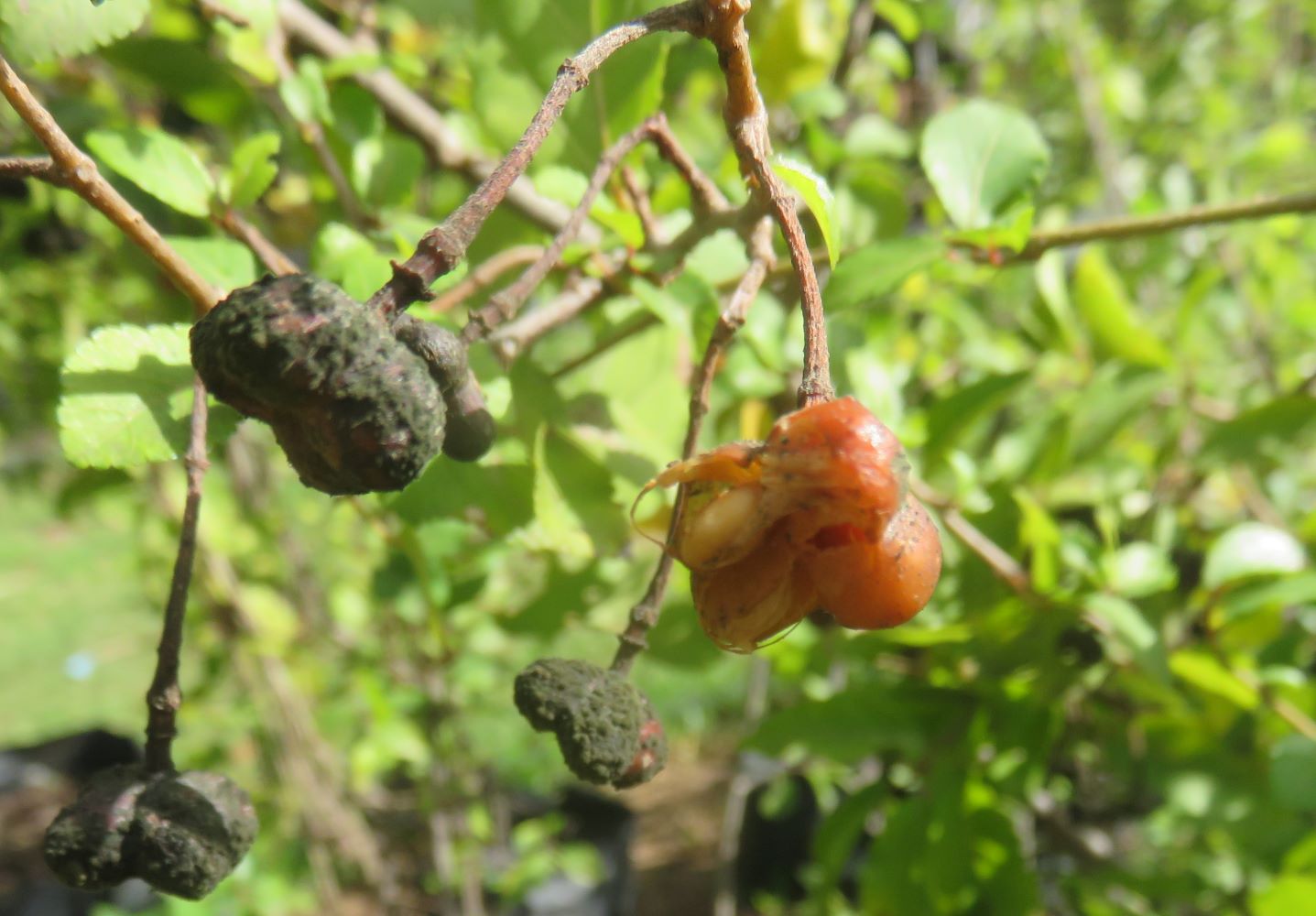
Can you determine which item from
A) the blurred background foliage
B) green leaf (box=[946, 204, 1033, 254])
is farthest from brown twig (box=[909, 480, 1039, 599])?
green leaf (box=[946, 204, 1033, 254])

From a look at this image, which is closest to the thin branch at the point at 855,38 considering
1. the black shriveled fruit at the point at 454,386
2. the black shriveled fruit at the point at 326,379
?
the black shriveled fruit at the point at 454,386

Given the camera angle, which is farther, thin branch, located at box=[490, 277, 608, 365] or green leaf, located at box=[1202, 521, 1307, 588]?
green leaf, located at box=[1202, 521, 1307, 588]

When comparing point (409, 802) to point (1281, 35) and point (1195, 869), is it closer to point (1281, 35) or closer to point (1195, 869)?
point (1195, 869)

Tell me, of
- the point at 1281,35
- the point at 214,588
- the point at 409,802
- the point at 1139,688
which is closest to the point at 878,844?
the point at 1139,688

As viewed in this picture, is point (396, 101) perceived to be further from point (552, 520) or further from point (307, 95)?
point (552, 520)

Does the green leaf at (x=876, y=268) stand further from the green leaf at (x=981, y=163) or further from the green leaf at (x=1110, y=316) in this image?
the green leaf at (x=1110, y=316)

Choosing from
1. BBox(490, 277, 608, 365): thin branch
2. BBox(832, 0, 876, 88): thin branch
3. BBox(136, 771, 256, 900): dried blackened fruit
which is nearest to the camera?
BBox(136, 771, 256, 900): dried blackened fruit

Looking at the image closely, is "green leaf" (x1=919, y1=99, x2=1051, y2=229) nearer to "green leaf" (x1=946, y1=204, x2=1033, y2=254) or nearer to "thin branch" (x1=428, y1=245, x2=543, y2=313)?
"green leaf" (x1=946, y1=204, x2=1033, y2=254)
